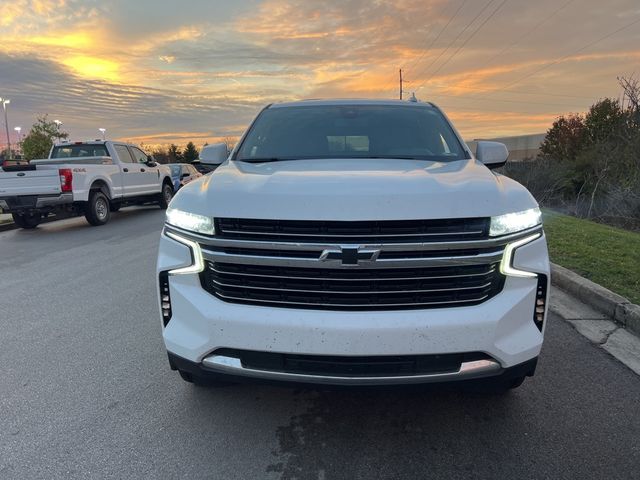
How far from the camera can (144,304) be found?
527 cm

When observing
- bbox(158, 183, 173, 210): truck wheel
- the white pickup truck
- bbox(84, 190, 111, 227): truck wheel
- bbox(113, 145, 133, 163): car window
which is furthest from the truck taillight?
bbox(158, 183, 173, 210): truck wheel

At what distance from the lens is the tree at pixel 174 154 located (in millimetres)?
81500

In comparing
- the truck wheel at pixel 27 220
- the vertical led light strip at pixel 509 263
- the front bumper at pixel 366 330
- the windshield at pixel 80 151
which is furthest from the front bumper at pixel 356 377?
the windshield at pixel 80 151

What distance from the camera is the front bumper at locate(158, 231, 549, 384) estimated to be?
90.1 inches

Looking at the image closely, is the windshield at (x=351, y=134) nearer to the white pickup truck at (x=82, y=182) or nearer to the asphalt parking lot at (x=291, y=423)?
the asphalt parking lot at (x=291, y=423)

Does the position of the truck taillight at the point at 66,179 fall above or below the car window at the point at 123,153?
below

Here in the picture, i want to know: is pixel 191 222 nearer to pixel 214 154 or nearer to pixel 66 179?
pixel 214 154

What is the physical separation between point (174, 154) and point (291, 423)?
8531cm

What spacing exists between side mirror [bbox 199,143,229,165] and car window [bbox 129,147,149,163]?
11.7 meters

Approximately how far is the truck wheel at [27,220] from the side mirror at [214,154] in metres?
10.2

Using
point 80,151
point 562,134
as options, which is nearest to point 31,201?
point 80,151

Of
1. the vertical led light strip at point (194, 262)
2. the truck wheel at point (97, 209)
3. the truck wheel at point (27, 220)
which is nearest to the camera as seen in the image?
the vertical led light strip at point (194, 262)

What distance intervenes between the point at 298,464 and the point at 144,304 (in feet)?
10.9

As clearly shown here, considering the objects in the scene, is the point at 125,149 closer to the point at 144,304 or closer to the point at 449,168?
the point at 144,304
